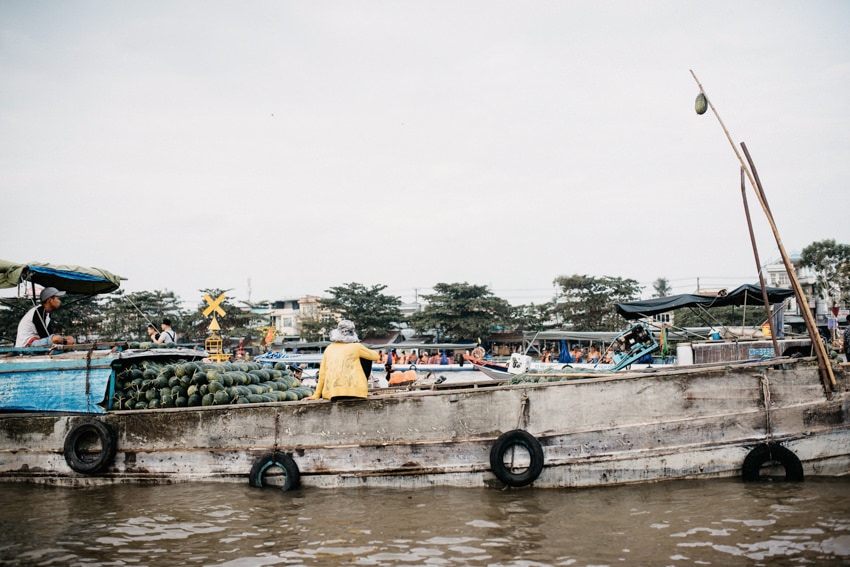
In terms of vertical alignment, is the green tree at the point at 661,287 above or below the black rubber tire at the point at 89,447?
above

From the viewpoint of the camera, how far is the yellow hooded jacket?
640cm

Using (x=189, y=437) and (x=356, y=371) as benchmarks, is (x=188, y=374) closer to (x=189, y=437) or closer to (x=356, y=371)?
(x=189, y=437)

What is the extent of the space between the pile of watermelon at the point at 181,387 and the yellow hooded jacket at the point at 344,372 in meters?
1.26

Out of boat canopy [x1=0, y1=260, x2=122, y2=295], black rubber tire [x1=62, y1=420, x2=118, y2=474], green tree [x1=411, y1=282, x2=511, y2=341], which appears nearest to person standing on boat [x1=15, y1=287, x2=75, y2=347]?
boat canopy [x1=0, y1=260, x2=122, y2=295]

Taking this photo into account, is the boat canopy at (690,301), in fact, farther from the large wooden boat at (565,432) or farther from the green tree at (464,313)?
the green tree at (464,313)

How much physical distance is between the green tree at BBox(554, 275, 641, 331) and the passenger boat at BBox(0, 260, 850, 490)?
3437 centimetres

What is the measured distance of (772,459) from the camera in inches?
235

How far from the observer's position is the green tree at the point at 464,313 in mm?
41531

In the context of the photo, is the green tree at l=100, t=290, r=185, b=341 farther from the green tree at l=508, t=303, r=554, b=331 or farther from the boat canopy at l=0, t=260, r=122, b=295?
the boat canopy at l=0, t=260, r=122, b=295

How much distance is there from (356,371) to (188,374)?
2.34 metres

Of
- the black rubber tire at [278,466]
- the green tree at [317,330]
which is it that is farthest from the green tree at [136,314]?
the black rubber tire at [278,466]

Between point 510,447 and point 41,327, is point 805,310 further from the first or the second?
point 41,327

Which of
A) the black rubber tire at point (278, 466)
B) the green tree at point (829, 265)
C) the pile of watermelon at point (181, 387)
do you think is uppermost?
the green tree at point (829, 265)

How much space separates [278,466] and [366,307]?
37954 mm
